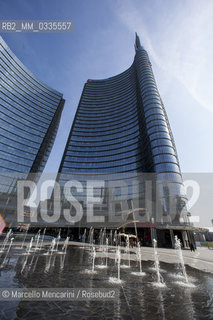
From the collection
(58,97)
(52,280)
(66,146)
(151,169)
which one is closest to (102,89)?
(58,97)

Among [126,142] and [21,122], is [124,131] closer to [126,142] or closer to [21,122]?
[126,142]

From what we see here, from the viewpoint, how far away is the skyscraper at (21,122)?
6888 cm

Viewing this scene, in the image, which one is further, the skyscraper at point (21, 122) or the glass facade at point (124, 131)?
the skyscraper at point (21, 122)

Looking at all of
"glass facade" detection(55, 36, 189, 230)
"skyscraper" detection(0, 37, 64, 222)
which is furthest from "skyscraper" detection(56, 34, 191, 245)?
"skyscraper" detection(0, 37, 64, 222)

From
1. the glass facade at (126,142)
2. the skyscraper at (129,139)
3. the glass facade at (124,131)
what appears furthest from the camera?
the glass facade at (124,131)

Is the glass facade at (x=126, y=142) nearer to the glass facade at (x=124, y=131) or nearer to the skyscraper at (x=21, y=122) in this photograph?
the glass facade at (x=124, y=131)

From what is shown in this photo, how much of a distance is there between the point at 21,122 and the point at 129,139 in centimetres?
6132

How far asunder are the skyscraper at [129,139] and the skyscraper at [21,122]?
17887mm

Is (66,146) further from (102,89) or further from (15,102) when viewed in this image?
(102,89)

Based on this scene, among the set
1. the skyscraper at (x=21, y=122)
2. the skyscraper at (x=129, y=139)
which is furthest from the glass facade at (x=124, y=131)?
the skyscraper at (x=21, y=122)

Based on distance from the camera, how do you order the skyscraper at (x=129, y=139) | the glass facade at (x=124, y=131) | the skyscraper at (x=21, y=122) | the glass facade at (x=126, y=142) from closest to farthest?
the skyscraper at (x=129, y=139) < the glass facade at (x=126, y=142) < the glass facade at (x=124, y=131) < the skyscraper at (x=21, y=122)

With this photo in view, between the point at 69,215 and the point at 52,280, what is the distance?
54238mm

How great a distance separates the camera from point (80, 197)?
67625 mm

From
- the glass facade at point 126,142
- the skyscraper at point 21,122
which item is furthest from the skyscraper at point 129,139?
the skyscraper at point 21,122
